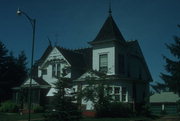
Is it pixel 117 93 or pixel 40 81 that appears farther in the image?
pixel 40 81

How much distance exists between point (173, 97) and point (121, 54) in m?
33.9

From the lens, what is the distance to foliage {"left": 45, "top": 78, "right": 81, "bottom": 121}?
23.8m

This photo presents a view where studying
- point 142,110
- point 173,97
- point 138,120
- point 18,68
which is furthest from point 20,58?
point 138,120

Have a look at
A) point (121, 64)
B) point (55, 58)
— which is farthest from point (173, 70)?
point (55, 58)

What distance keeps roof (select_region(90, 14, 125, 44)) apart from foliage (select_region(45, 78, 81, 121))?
42.3 ft

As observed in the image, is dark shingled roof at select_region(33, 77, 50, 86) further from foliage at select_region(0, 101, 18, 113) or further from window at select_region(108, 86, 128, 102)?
window at select_region(108, 86, 128, 102)

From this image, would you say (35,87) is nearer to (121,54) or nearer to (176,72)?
(121,54)

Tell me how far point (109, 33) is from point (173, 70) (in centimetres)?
844

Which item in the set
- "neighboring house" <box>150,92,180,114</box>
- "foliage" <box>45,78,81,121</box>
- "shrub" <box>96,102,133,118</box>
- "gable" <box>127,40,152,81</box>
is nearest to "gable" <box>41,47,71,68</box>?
"gable" <box>127,40,152,81</box>

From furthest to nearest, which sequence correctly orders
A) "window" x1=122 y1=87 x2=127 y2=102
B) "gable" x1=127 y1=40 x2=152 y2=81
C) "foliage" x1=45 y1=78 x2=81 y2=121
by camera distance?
"gable" x1=127 y1=40 x2=152 y2=81 < "window" x1=122 y1=87 x2=127 y2=102 < "foliage" x1=45 y1=78 x2=81 y2=121

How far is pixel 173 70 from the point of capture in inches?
1356

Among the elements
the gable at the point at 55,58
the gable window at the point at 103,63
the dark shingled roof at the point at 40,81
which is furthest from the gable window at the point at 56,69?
the gable window at the point at 103,63

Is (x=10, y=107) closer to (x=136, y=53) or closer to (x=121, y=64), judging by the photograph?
(x=121, y=64)

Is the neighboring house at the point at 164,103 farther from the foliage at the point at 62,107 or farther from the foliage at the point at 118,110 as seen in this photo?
the foliage at the point at 62,107
